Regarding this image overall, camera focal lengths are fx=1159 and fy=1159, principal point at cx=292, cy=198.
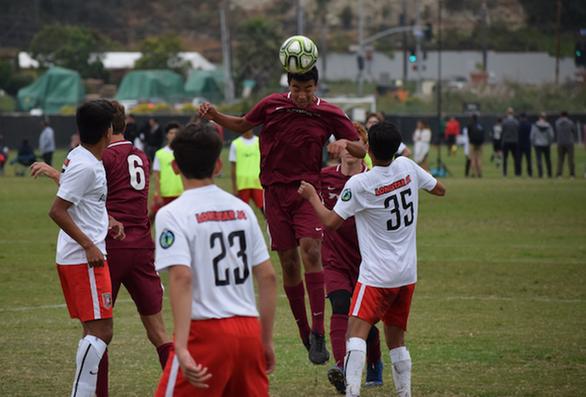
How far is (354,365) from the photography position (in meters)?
8.44

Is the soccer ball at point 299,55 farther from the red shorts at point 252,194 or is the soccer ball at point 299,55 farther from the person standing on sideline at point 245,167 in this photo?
the red shorts at point 252,194

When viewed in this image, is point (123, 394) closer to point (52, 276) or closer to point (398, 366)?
point (398, 366)

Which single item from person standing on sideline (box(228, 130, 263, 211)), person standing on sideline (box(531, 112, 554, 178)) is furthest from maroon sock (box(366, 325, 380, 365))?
person standing on sideline (box(531, 112, 554, 178))

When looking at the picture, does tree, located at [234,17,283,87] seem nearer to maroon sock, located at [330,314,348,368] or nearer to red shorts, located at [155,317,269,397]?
maroon sock, located at [330,314,348,368]

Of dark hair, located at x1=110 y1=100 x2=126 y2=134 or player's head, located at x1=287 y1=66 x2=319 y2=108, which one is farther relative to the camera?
player's head, located at x1=287 y1=66 x2=319 y2=108

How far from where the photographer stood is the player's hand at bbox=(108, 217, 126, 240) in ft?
28.1

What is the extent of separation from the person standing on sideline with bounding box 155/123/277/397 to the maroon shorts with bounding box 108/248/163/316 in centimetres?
278

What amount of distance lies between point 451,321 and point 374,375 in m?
3.55

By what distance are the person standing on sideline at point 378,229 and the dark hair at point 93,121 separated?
1473mm

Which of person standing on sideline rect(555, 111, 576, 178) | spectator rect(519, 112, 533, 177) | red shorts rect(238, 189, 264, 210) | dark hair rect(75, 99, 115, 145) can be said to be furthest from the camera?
spectator rect(519, 112, 533, 177)

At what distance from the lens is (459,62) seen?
11212 centimetres

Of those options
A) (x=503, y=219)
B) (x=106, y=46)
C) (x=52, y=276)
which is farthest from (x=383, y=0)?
(x=52, y=276)

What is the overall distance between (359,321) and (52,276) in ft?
32.9

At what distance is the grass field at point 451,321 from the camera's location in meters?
9.98
